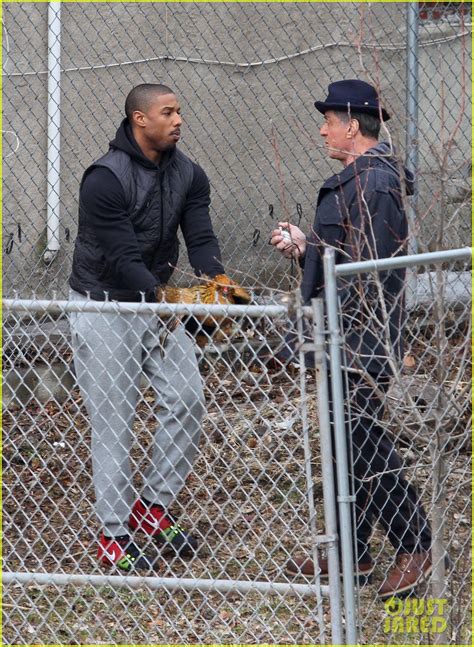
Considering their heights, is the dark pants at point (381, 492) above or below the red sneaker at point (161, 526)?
above

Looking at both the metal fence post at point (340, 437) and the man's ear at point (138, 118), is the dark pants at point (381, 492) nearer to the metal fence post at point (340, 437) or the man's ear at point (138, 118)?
the metal fence post at point (340, 437)

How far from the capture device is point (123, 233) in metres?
4.80

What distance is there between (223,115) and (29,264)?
1485mm

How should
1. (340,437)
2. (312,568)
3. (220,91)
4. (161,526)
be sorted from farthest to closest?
(220,91) → (161,526) → (312,568) → (340,437)

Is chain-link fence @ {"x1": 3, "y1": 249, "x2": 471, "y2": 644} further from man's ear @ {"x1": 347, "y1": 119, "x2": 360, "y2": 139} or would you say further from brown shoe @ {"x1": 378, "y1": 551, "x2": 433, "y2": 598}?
man's ear @ {"x1": 347, "y1": 119, "x2": 360, "y2": 139}

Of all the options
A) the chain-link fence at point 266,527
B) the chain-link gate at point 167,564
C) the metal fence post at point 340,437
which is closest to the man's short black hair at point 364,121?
the chain-link fence at point 266,527

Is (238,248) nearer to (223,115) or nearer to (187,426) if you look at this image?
(223,115)

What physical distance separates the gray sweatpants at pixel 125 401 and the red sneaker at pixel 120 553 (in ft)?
0.19

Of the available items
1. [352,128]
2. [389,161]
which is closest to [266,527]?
[389,161]

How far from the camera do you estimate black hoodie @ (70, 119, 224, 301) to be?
15.7 ft

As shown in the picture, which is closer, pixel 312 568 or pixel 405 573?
pixel 405 573

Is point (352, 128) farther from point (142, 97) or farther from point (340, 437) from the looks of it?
point (340, 437)

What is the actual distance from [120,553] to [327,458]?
58.0 inches

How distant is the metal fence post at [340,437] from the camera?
346 centimetres
